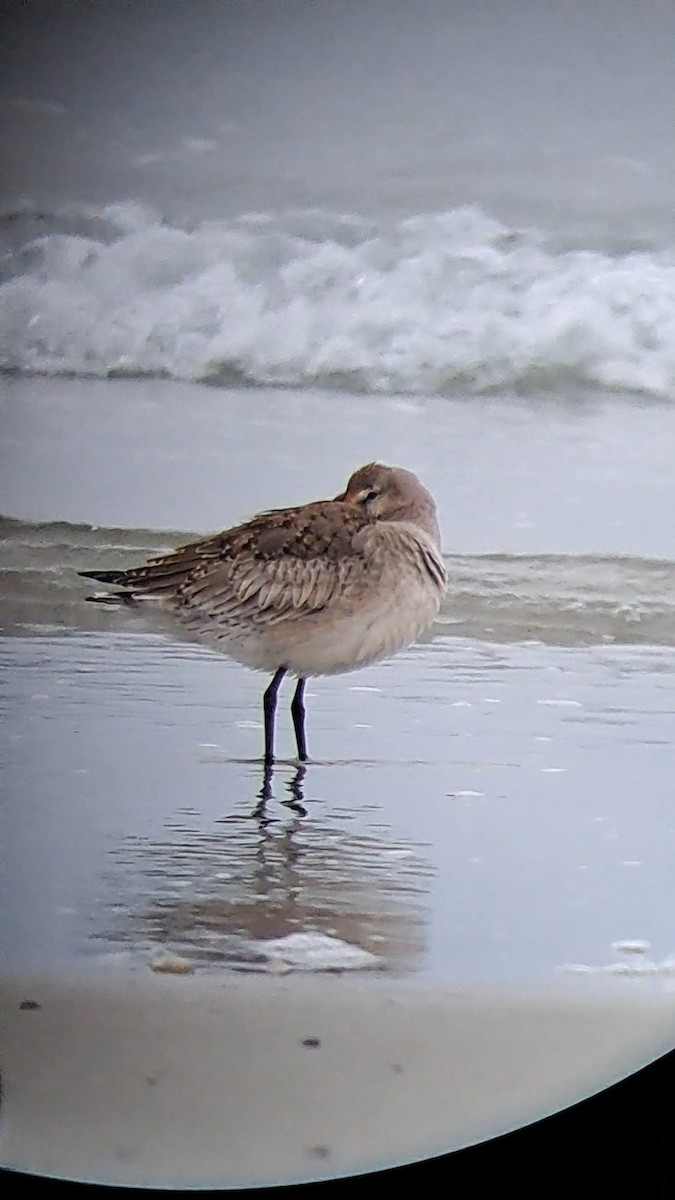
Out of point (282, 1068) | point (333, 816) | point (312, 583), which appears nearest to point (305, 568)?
point (312, 583)

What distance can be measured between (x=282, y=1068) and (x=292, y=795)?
304mm

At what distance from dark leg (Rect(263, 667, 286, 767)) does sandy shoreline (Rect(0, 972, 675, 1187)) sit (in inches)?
9.9

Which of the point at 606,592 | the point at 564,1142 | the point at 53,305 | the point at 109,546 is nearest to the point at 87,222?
the point at 53,305

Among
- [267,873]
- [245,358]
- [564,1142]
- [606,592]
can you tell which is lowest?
[564,1142]

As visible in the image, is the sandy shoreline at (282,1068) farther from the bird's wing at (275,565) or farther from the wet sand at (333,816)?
the bird's wing at (275,565)

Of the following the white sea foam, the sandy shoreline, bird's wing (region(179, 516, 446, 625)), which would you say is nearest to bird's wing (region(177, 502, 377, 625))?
bird's wing (region(179, 516, 446, 625))

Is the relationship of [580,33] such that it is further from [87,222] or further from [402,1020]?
[402,1020]

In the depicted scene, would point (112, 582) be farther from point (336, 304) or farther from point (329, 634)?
point (336, 304)

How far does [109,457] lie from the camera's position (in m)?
1.47

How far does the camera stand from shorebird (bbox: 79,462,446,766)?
1448 millimetres

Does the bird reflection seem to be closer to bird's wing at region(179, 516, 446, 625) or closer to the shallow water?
the shallow water

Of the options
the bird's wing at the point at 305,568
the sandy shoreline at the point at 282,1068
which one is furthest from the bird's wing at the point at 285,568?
the sandy shoreline at the point at 282,1068

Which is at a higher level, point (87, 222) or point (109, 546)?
point (87, 222)

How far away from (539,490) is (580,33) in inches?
20.5
